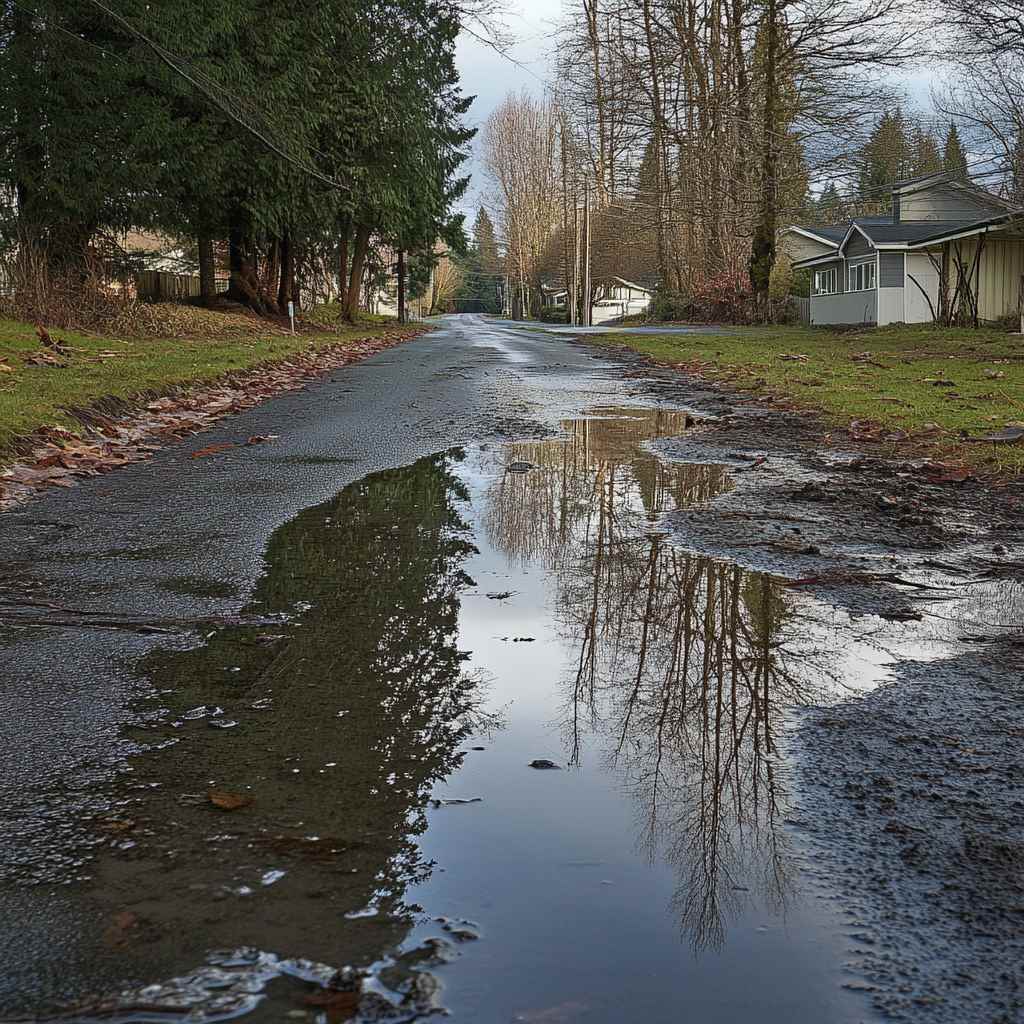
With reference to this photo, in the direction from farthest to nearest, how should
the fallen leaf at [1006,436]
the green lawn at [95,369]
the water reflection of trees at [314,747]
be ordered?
the green lawn at [95,369] → the fallen leaf at [1006,436] → the water reflection of trees at [314,747]

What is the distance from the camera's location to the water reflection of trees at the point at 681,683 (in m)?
2.21

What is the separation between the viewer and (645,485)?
6703 mm

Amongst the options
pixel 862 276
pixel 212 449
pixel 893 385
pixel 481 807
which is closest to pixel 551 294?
pixel 862 276

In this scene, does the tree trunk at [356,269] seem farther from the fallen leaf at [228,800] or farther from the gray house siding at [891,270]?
the fallen leaf at [228,800]

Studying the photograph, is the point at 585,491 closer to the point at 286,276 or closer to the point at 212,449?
the point at 212,449

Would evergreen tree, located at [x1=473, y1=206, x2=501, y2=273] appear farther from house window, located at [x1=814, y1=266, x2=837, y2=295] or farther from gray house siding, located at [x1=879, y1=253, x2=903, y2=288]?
gray house siding, located at [x1=879, y1=253, x2=903, y2=288]

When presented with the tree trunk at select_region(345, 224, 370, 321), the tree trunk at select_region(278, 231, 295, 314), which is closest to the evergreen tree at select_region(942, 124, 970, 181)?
the tree trunk at select_region(278, 231, 295, 314)

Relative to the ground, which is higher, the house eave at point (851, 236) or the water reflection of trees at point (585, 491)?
the house eave at point (851, 236)

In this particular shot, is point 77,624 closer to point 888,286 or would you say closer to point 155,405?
point 155,405

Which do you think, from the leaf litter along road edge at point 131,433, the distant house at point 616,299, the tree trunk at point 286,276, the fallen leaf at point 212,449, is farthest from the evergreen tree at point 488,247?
the fallen leaf at point 212,449

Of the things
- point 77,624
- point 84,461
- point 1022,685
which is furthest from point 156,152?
point 1022,685

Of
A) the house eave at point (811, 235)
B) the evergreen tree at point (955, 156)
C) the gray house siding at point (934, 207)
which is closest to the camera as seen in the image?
the evergreen tree at point (955, 156)

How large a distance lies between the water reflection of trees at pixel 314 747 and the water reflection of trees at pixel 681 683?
43cm

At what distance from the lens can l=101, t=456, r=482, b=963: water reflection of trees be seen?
2.04 m
